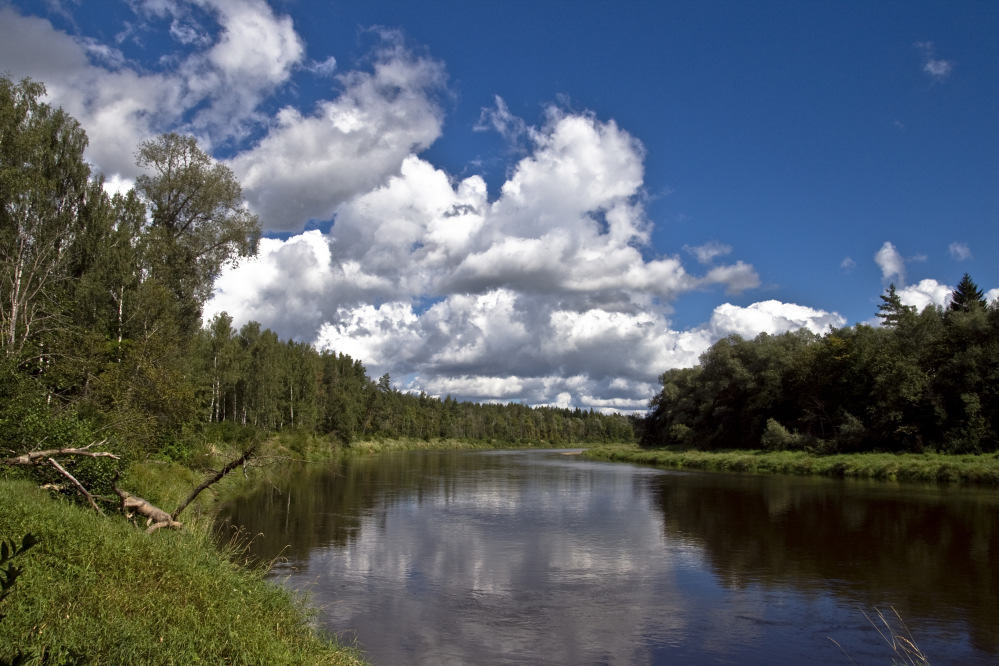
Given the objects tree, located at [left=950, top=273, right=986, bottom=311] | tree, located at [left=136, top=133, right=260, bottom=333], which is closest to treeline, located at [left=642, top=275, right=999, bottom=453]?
tree, located at [left=950, top=273, right=986, bottom=311]

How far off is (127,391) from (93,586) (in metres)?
16.7

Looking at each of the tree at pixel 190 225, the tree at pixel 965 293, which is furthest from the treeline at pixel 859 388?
the tree at pixel 190 225

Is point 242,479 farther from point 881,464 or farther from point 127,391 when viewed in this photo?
point 881,464

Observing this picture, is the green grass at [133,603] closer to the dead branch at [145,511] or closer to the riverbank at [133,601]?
the riverbank at [133,601]

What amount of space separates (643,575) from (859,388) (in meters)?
40.7

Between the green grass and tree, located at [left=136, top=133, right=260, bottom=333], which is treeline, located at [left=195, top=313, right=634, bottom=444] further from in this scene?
the green grass

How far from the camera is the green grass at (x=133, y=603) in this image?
6.43 meters

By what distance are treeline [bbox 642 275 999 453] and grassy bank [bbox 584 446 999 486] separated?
196cm

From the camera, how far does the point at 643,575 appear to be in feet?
51.6

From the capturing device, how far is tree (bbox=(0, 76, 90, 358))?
21.6 metres

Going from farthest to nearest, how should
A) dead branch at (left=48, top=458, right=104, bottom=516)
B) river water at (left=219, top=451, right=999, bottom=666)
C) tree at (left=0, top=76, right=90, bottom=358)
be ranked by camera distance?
tree at (left=0, top=76, right=90, bottom=358) < river water at (left=219, top=451, right=999, bottom=666) < dead branch at (left=48, top=458, right=104, bottom=516)

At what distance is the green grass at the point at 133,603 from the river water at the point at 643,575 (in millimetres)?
2331

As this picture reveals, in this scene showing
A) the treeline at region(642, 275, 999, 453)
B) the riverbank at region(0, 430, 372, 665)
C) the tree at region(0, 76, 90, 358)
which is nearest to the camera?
the riverbank at region(0, 430, 372, 665)

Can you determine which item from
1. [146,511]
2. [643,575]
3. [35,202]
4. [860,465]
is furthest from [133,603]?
[860,465]
